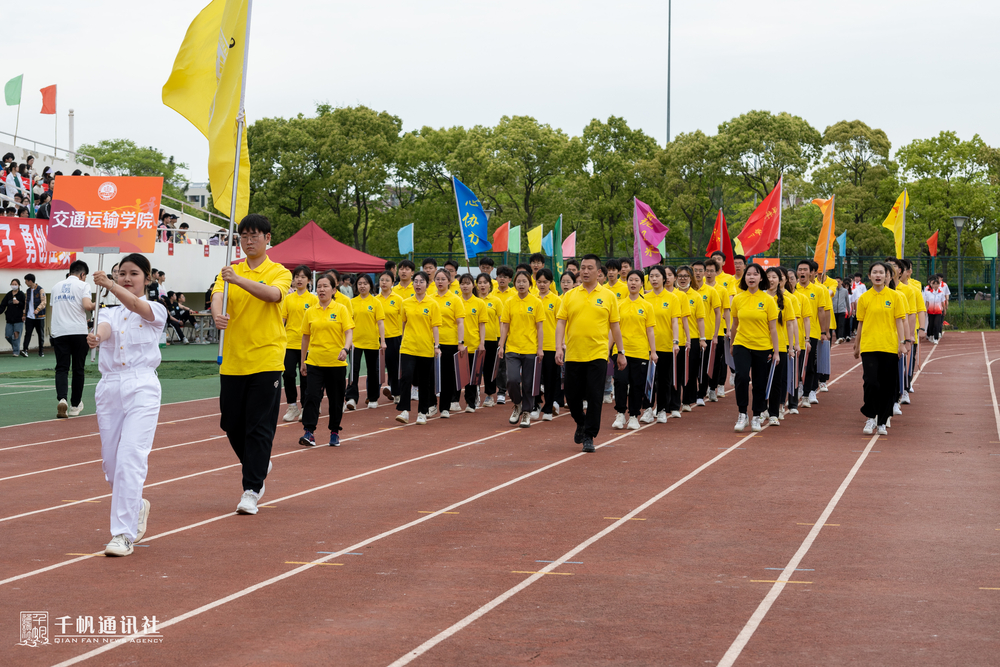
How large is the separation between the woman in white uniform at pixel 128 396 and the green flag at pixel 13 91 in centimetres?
3549

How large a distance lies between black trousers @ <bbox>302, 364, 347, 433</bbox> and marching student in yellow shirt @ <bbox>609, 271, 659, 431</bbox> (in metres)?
3.40

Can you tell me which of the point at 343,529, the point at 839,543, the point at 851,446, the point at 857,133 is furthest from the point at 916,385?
the point at 857,133

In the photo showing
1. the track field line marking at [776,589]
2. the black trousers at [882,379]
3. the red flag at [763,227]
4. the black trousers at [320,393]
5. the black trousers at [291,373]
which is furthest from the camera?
the red flag at [763,227]

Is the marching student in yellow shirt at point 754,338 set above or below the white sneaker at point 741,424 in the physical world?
above

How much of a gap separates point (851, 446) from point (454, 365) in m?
5.34

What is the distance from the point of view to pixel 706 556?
659 centimetres

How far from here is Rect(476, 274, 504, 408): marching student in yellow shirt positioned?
1559cm

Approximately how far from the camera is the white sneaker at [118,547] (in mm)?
6422

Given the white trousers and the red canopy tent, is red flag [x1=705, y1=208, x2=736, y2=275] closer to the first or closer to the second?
the red canopy tent

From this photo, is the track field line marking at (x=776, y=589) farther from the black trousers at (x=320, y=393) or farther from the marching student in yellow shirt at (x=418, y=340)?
the marching student in yellow shirt at (x=418, y=340)

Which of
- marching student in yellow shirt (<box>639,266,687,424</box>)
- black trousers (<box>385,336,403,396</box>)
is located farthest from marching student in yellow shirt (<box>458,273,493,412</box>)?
marching student in yellow shirt (<box>639,266,687,424</box>)

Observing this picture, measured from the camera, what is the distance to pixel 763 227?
20.8 metres

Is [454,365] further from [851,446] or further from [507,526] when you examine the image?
[507,526]

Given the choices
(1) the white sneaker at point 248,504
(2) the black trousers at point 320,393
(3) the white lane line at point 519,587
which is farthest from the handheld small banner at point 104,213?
(3) the white lane line at point 519,587
